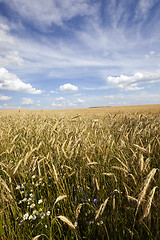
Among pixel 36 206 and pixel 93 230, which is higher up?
pixel 36 206

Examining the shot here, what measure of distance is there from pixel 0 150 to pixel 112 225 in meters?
2.71

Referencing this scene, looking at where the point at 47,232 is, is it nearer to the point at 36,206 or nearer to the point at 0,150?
the point at 36,206

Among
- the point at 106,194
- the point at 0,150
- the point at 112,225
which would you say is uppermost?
the point at 0,150

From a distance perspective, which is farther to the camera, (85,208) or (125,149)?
(125,149)

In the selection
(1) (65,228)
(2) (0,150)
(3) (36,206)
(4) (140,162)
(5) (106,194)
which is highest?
(4) (140,162)

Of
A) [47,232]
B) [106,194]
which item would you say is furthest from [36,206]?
[106,194]

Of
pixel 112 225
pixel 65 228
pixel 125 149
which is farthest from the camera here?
pixel 125 149

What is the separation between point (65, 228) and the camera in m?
1.60

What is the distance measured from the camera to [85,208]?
170 cm

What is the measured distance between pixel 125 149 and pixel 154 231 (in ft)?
3.30

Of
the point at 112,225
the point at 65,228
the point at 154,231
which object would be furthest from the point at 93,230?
the point at 154,231

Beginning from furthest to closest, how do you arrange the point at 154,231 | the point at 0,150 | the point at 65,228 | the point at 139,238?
1. the point at 0,150
2. the point at 65,228
3. the point at 154,231
4. the point at 139,238

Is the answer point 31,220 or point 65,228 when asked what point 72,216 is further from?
point 31,220

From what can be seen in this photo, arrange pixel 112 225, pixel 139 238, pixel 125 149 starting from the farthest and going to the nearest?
pixel 125 149 → pixel 112 225 → pixel 139 238
